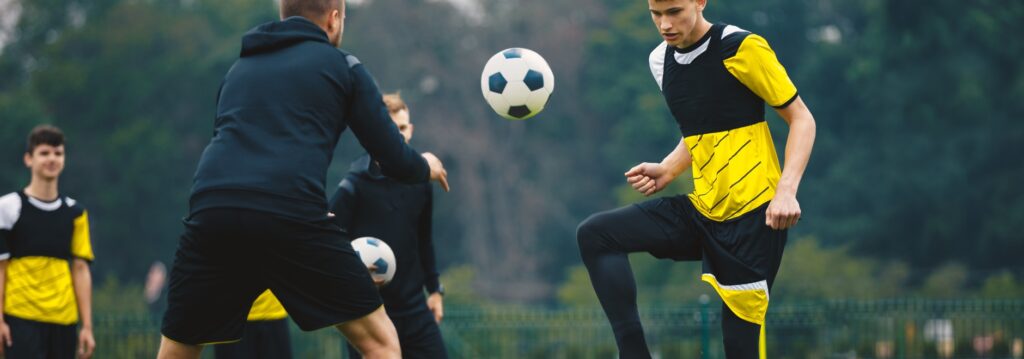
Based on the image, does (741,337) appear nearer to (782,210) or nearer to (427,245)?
(782,210)

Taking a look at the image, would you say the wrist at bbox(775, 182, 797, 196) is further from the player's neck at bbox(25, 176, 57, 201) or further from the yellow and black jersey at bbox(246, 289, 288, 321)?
the player's neck at bbox(25, 176, 57, 201)

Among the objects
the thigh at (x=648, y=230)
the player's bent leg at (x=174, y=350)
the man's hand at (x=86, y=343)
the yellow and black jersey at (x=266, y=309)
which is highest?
the thigh at (x=648, y=230)

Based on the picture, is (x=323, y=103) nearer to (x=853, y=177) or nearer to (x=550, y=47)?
(x=853, y=177)

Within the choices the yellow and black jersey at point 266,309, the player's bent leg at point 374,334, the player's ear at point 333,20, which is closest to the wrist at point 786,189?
the player's bent leg at point 374,334

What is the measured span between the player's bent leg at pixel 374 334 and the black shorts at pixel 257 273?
0.14 feet

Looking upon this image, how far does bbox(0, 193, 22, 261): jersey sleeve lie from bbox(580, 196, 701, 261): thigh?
4.02 m

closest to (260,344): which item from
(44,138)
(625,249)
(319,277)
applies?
(44,138)

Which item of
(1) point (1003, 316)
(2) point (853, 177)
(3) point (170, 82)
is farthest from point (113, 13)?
(1) point (1003, 316)

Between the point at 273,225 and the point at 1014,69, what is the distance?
139 ft

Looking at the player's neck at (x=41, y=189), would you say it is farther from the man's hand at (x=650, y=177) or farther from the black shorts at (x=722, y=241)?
the black shorts at (x=722, y=241)

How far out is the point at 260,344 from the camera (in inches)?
321

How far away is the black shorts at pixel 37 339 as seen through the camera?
325 inches

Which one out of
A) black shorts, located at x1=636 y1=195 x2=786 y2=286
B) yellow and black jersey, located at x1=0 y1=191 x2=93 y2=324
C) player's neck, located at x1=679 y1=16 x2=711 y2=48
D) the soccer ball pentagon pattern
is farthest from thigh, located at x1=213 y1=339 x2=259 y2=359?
player's neck, located at x1=679 y1=16 x2=711 y2=48

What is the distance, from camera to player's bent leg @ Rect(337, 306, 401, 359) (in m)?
5.08
